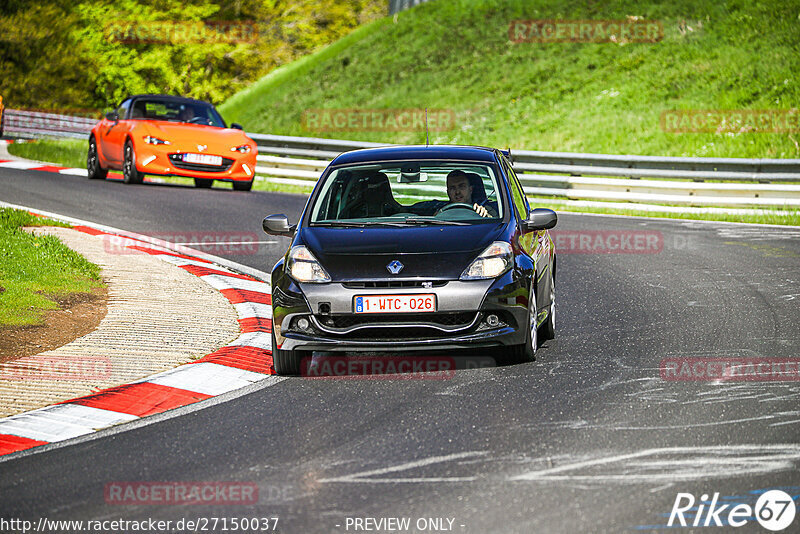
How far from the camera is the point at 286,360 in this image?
25.1 ft

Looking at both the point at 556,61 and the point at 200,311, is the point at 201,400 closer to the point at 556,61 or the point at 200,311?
the point at 200,311

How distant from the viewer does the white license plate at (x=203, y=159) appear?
19.3m

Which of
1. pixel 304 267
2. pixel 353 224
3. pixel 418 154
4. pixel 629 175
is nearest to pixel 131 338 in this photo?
pixel 304 267

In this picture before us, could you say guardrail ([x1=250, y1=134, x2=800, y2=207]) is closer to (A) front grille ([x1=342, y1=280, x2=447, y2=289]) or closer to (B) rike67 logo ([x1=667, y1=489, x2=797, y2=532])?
(A) front grille ([x1=342, y1=280, x2=447, y2=289])

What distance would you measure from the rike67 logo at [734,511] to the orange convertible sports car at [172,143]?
15.6 m

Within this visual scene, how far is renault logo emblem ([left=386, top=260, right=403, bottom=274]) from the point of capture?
7.34m

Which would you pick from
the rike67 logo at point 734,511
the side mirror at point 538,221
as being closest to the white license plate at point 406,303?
the side mirror at point 538,221

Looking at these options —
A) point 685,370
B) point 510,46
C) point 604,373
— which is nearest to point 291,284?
point 604,373

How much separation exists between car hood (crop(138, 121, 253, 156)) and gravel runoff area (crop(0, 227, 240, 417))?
7281 millimetres

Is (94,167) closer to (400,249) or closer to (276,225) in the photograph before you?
(276,225)

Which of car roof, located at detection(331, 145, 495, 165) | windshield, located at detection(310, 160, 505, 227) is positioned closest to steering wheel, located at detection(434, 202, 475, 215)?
windshield, located at detection(310, 160, 505, 227)

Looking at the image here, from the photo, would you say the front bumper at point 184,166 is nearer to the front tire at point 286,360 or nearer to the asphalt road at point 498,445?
A: the asphalt road at point 498,445

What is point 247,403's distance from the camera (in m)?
6.84

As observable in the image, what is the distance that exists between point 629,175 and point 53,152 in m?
13.8
